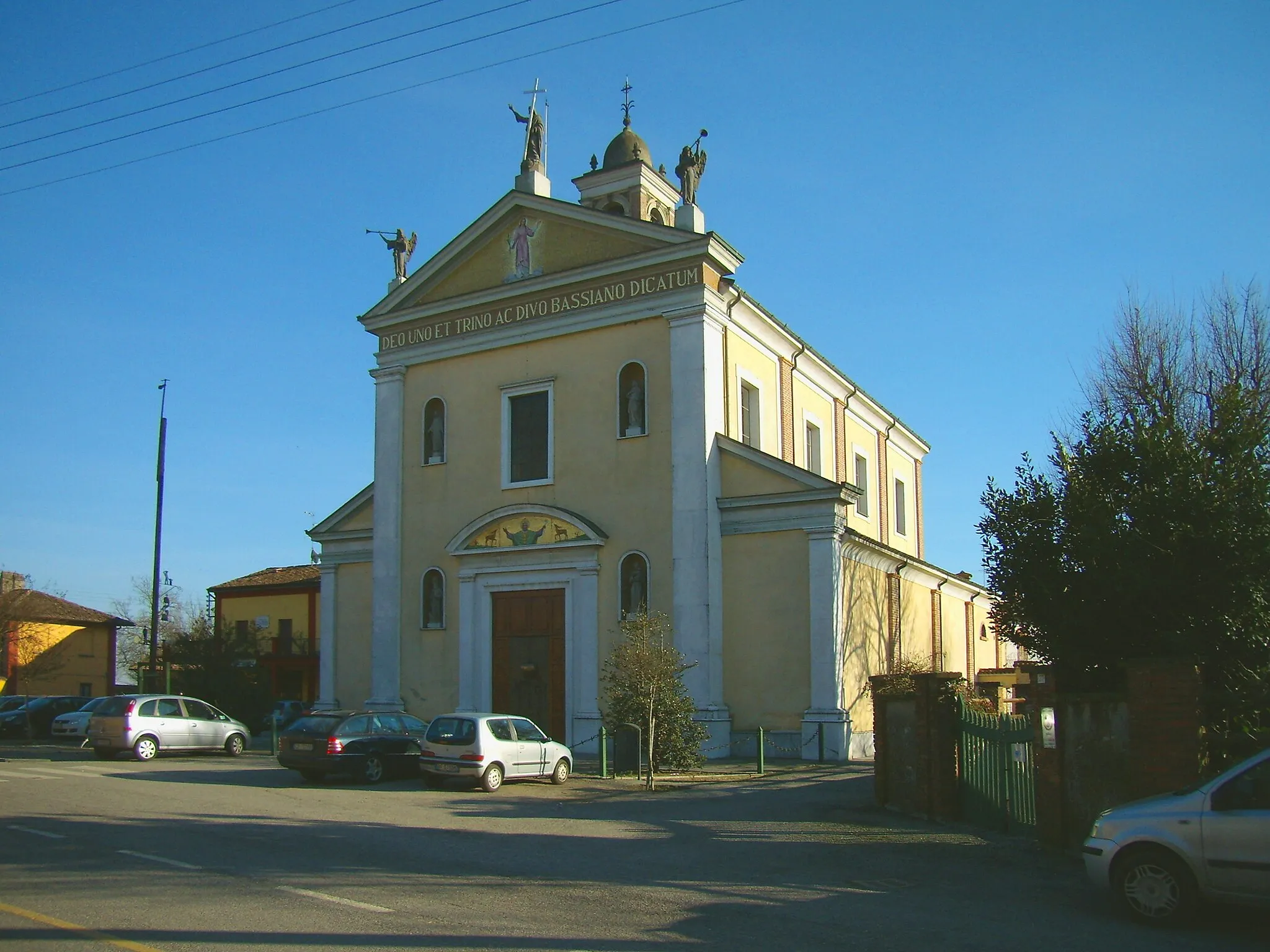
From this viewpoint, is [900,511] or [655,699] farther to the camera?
[900,511]

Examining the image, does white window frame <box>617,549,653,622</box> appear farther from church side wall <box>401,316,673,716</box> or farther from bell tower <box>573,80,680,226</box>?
bell tower <box>573,80,680,226</box>

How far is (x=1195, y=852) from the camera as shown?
28.8 ft

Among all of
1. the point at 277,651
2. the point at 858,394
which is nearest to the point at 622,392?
the point at 858,394

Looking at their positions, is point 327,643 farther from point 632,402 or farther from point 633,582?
point 632,402

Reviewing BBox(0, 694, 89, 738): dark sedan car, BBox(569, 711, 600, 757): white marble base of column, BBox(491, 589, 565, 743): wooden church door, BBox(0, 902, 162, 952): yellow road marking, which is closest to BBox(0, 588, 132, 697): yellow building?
BBox(0, 694, 89, 738): dark sedan car

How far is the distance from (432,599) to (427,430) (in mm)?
4460

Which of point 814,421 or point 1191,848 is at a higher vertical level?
point 814,421

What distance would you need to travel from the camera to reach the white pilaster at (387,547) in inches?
1167

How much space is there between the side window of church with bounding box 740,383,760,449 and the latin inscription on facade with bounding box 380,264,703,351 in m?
3.81

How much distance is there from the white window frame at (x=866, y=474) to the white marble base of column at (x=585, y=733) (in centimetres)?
1321

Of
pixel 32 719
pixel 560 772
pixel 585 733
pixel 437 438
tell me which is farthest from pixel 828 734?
pixel 32 719

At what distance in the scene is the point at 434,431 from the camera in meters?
30.5

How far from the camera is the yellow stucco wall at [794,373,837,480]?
1271 inches

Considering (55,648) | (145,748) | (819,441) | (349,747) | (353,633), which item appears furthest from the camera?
(55,648)
